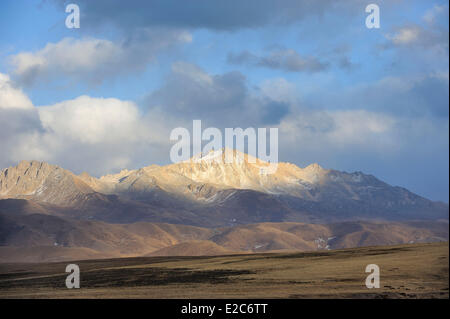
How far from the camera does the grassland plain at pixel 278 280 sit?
66.2 meters

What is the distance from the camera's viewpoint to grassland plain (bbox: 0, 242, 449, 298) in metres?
66.2

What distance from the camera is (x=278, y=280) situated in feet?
270

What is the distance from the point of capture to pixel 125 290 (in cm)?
7812

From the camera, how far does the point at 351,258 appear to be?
106 m

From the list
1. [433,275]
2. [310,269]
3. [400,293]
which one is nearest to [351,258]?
[310,269]

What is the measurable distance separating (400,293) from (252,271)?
37879 millimetres
